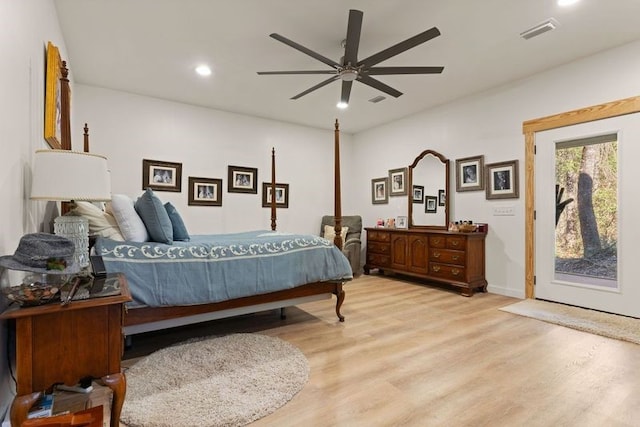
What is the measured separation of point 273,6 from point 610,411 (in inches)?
136

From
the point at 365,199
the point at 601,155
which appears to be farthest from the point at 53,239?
the point at 365,199

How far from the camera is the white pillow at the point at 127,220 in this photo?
7.54 feet

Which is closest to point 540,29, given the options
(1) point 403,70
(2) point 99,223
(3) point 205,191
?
(1) point 403,70

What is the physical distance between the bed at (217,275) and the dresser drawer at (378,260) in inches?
91.4

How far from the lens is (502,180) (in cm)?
417

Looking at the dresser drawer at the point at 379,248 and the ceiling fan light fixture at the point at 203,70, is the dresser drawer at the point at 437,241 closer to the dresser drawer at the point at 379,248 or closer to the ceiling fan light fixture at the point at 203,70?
the dresser drawer at the point at 379,248

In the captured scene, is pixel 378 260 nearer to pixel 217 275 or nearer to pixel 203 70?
pixel 217 275

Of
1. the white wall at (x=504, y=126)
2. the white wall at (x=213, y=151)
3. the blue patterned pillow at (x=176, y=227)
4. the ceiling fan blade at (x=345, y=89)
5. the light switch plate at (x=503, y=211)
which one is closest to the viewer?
the blue patterned pillow at (x=176, y=227)

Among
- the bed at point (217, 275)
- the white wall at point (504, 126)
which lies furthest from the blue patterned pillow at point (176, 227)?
the white wall at point (504, 126)

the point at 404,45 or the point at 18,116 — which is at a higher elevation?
the point at 404,45

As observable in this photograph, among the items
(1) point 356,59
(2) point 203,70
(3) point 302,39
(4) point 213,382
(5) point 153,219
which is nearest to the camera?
(4) point 213,382

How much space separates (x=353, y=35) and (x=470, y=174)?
302 centimetres

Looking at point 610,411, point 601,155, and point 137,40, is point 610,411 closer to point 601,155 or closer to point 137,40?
point 601,155

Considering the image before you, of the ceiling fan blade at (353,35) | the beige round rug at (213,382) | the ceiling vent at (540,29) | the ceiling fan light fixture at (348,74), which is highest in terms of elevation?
the ceiling vent at (540,29)
